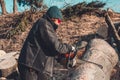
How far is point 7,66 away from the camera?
1091 cm

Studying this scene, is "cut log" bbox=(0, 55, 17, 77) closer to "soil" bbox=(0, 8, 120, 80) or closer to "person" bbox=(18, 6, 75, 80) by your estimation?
"soil" bbox=(0, 8, 120, 80)

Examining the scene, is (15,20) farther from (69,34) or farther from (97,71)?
(97,71)

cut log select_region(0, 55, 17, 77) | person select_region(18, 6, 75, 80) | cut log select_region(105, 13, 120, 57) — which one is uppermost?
person select_region(18, 6, 75, 80)

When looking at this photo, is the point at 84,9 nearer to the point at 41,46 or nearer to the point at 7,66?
the point at 7,66

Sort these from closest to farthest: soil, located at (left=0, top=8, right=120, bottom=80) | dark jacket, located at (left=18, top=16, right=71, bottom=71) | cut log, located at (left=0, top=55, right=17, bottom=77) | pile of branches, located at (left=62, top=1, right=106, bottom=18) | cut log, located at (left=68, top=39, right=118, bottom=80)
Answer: dark jacket, located at (left=18, top=16, right=71, bottom=71)
cut log, located at (left=68, top=39, right=118, bottom=80)
cut log, located at (left=0, top=55, right=17, bottom=77)
soil, located at (left=0, top=8, right=120, bottom=80)
pile of branches, located at (left=62, top=1, right=106, bottom=18)

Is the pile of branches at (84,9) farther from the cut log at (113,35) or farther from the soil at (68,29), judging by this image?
the cut log at (113,35)

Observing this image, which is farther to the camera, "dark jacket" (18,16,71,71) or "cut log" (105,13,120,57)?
"cut log" (105,13,120,57)

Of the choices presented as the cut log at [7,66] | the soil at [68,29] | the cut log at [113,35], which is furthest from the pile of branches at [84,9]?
the cut log at [7,66]

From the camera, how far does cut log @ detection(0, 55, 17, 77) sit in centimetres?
1082

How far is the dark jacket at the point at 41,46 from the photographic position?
21.6 feet

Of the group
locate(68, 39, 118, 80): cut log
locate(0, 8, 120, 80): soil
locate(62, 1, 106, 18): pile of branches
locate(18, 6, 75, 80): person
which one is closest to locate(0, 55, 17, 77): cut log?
locate(0, 8, 120, 80): soil

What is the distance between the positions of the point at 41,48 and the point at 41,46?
1.3 inches

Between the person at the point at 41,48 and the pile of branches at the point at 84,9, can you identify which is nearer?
the person at the point at 41,48

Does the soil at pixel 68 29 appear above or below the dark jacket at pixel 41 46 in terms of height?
below
